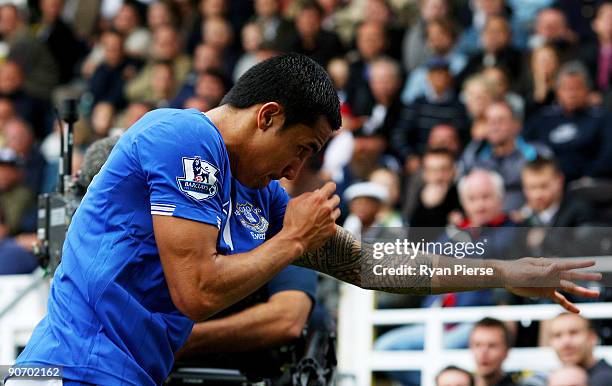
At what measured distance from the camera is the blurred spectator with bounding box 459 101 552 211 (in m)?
10.1

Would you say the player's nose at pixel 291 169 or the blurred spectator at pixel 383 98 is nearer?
the player's nose at pixel 291 169

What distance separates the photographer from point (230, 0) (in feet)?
49.0

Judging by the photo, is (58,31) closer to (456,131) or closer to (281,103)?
(456,131)

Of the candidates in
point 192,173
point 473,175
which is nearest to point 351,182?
point 473,175

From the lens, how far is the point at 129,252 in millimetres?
3904

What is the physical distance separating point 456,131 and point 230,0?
4793 mm

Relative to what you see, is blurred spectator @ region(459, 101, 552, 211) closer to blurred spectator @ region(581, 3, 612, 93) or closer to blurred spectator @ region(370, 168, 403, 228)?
blurred spectator @ region(370, 168, 403, 228)

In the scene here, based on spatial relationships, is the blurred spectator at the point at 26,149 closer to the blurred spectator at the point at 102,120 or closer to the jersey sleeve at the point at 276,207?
the blurred spectator at the point at 102,120

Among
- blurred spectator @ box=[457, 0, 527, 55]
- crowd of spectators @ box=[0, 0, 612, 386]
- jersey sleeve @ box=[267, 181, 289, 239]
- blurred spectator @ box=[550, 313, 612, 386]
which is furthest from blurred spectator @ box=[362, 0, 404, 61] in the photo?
jersey sleeve @ box=[267, 181, 289, 239]

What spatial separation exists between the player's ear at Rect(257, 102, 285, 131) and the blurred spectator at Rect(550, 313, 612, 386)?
3.78 meters

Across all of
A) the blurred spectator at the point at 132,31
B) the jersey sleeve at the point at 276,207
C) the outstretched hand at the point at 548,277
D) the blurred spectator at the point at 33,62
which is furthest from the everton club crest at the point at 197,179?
the blurred spectator at the point at 33,62

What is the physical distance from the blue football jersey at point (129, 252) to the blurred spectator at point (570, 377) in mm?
3781

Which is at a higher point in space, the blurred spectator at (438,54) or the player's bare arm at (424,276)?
the blurred spectator at (438,54)

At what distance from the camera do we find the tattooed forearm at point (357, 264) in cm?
477
